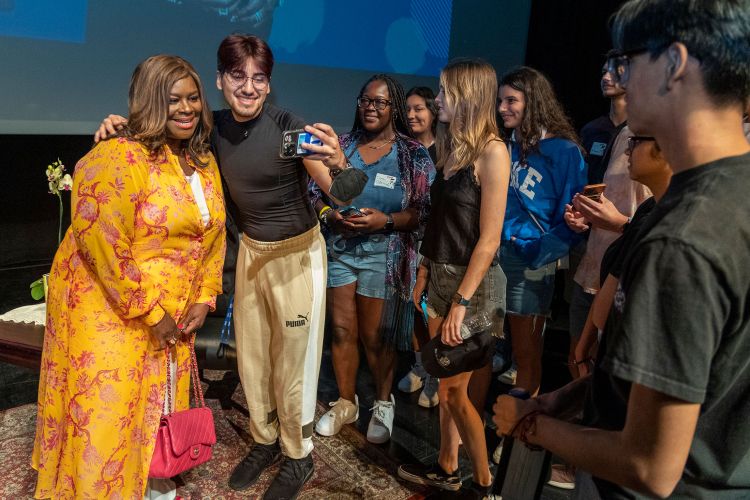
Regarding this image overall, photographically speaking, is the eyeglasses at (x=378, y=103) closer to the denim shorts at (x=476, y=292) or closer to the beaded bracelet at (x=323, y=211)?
the beaded bracelet at (x=323, y=211)

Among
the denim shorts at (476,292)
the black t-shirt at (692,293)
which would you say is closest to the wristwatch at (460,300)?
the denim shorts at (476,292)

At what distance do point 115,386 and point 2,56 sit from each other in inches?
145

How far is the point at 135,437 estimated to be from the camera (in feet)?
6.13

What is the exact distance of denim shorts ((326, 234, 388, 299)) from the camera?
Result: 2.67 meters

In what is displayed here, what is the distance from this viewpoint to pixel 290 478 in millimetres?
2289

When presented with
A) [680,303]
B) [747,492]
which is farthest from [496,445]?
[680,303]

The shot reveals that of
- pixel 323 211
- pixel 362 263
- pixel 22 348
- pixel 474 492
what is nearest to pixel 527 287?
pixel 362 263

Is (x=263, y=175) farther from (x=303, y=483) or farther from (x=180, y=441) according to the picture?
(x=303, y=483)

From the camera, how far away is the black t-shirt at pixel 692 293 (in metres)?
0.67

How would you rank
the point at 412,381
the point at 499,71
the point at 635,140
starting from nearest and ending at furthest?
1. the point at 635,140
2. the point at 412,381
3. the point at 499,71

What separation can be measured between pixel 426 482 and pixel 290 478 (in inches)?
21.9

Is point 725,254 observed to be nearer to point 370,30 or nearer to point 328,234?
point 328,234

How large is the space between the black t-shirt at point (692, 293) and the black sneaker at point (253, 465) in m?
1.96

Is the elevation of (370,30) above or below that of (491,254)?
above
